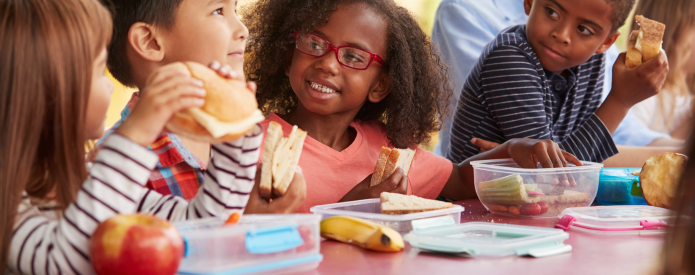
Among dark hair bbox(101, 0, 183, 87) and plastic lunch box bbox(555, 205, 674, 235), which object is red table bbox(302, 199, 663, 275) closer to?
plastic lunch box bbox(555, 205, 674, 235)

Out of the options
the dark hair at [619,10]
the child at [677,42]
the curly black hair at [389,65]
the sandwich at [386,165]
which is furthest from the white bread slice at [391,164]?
the child at [677,42]

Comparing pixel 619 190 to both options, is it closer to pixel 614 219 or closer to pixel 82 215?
pixel 614 219

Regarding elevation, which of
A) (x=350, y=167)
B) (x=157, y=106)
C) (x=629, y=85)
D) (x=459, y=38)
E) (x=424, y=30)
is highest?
(x=157, y=106)

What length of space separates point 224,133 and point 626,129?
11.9 feet

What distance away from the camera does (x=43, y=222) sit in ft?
3.27

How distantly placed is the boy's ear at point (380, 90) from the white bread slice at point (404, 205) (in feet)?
2.80

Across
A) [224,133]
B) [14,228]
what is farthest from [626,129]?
[14,228]

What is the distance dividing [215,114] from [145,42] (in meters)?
0.84

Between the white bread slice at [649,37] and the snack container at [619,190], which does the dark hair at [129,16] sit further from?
the white bread slice at [649,37]

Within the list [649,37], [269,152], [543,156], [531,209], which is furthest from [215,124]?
[649,37]

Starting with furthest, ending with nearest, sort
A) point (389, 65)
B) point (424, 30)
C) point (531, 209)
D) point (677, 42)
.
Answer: point (677, 42), point (424, 30), point (389, 65), point (531, 209)

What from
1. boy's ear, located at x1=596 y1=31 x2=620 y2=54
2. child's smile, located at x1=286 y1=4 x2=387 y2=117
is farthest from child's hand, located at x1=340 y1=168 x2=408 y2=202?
boy's ear, located at x1=596 y1=31 x2=620 y2=54

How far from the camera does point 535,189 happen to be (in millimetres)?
1683

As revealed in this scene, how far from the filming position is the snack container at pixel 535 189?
167 centimetres
